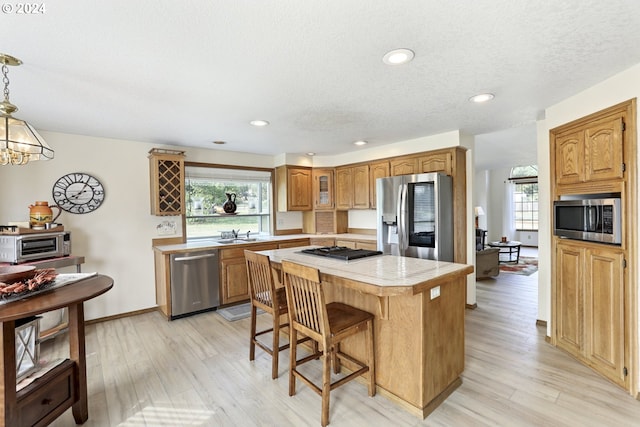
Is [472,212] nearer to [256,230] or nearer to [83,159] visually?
[256,230]

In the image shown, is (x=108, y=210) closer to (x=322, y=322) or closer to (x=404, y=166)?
(x=322, y=322)

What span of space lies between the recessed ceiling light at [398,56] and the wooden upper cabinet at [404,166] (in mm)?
2339

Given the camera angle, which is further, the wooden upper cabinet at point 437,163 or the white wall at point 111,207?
the wooden upper cabinet at point 437,163

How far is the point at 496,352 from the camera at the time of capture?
280 cm

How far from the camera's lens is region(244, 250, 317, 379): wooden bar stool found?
7.90ft

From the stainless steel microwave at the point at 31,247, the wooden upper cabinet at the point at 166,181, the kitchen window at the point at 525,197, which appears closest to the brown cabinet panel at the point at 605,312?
the wooden upper cabinet at the point at 166,181

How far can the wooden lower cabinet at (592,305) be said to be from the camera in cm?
224

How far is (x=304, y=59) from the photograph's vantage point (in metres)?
1.88

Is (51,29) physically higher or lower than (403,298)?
higher

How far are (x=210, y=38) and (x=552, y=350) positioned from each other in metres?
3.74

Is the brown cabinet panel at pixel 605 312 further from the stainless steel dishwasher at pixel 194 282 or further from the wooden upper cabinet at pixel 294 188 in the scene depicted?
the stainless steel dishwasher at pixel 194 282

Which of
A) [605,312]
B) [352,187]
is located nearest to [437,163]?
[352,187]

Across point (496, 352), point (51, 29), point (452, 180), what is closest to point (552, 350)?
point (496, 352)

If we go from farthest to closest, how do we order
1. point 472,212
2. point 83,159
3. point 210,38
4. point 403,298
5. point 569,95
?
point 472,212 < point 83,159 < point 569,95 < point 403,298 < point 210,38
